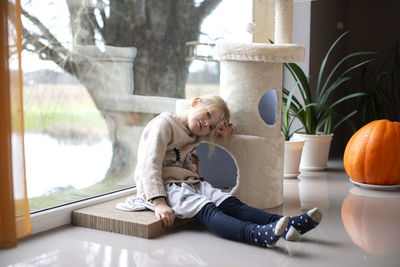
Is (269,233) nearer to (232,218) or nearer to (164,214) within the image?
(232,218)

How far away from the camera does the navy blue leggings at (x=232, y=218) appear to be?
1.61m

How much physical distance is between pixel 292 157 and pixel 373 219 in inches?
31.7

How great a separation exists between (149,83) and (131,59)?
176mm

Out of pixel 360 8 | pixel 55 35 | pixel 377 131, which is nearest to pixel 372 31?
pixel 360 8

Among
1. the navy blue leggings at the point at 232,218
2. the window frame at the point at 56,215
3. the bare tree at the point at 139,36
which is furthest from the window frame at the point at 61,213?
the navy blue leggings at the point at 232,218

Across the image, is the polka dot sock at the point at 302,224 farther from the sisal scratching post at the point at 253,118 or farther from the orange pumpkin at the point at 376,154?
the orange pumpkin at the point at 376,154

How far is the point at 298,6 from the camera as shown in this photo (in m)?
3.24

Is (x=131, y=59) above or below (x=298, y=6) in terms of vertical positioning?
below

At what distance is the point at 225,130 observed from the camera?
1.94 m

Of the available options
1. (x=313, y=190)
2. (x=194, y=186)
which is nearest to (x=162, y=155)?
(x=194, y=186)

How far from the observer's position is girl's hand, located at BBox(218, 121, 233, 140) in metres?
1.93

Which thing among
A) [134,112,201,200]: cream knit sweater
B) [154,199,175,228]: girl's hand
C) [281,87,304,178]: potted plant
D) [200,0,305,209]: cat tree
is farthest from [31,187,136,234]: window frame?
[281,87,304,178]: potted plant

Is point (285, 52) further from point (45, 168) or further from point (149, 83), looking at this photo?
point (45, 168)

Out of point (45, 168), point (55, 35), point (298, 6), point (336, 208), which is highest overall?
point (298, 6)
